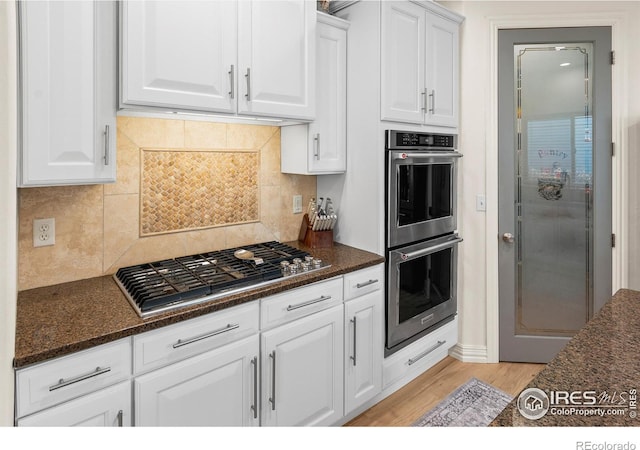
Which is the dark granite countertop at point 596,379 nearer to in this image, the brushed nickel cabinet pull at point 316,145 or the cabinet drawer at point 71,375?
the cabinet drawer at point 71,375

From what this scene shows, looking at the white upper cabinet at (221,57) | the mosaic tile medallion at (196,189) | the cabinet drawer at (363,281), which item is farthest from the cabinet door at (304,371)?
the white upper cabinet at (221,57)

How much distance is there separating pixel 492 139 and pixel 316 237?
4.70 ft

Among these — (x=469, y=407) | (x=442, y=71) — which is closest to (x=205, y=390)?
(x=469, y=407)

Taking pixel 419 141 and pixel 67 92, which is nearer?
pixel 67 92

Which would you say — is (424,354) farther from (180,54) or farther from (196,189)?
(180,54)

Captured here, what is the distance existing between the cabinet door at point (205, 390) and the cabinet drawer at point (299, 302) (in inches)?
4.6

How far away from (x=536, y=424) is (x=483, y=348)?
2.44 m

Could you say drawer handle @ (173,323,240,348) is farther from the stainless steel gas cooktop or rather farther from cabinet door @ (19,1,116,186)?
cabinet door @ (19,1,116,186)

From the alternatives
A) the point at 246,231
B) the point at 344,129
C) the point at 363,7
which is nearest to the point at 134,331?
the point at 246,231

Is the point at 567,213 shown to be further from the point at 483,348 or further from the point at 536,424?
the point at 536,424

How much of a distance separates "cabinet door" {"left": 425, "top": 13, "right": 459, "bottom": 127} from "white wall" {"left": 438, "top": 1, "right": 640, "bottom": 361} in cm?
13

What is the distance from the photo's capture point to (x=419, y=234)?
8.33 ft

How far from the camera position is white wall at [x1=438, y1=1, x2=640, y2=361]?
2713mm

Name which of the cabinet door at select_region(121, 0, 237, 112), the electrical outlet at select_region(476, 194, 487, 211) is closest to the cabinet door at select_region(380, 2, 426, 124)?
the electrical outlet at select_region(476, 194, 487, 211)
